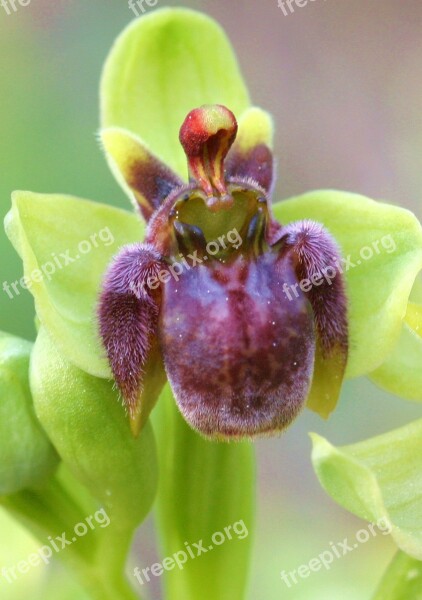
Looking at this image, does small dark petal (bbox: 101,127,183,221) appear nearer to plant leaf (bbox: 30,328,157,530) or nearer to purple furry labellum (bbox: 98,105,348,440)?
purple furry labellum (bbox: 98,105,348,440)

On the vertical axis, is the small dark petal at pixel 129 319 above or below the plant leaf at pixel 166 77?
below

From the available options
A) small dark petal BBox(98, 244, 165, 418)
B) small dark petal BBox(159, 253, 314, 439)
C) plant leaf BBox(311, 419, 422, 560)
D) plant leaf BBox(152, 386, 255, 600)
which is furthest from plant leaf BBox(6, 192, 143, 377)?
plant leaf BBox(311, 419, 422, 560)

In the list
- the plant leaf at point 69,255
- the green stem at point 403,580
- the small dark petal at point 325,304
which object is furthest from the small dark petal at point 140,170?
the green stem at point 403,580

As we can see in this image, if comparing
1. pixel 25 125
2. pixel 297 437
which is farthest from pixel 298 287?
pixel 25 125

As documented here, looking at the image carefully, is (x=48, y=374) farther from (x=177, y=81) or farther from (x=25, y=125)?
(x=25, y=125)

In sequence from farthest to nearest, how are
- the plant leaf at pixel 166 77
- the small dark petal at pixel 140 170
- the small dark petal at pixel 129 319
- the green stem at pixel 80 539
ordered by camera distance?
1. the plant leaf at pixel 166 77
2. the small dark petal at pixel 140 170
3. the green stem at pixel 80 539
4. the small dark petal at pixel 129 319

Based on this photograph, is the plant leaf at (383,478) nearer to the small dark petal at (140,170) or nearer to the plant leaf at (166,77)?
the small dark petal at (140,170)

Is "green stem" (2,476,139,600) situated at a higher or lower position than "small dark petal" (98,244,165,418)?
lower
